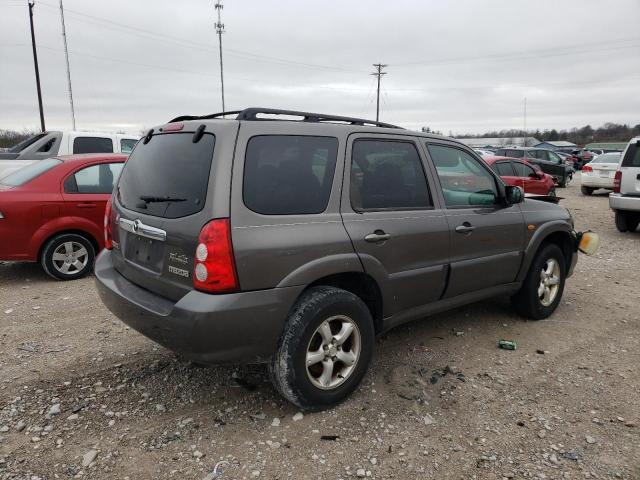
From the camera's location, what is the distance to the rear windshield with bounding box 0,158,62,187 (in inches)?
230

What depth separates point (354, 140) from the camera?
330 centimetres

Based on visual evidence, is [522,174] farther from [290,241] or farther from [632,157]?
[290,241]

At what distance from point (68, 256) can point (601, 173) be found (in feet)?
55.5

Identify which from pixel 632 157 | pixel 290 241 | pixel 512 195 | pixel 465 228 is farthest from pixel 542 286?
pixel 632 157

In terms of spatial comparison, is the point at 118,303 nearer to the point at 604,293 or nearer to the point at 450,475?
the point at 450,475

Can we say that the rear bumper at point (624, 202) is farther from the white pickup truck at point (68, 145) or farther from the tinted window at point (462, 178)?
the white pickup truck at point (68, 145)

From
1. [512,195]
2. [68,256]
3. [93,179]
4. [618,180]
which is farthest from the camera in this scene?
[618,180]

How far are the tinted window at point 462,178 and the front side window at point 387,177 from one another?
24 centimetres

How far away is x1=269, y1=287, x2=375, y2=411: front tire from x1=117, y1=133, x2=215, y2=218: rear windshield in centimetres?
91

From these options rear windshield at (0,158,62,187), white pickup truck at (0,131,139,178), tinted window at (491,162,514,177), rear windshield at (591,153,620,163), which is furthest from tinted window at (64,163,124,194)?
rear windshield at (591,153,620,163)

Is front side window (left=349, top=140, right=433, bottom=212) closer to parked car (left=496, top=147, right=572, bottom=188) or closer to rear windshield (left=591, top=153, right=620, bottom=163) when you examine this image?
rear windshield (left=591, top=153, right=620, bottom=163)

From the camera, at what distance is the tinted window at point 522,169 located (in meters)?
14.0

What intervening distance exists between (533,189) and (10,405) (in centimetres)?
1382

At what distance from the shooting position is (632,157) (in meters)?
9.07
